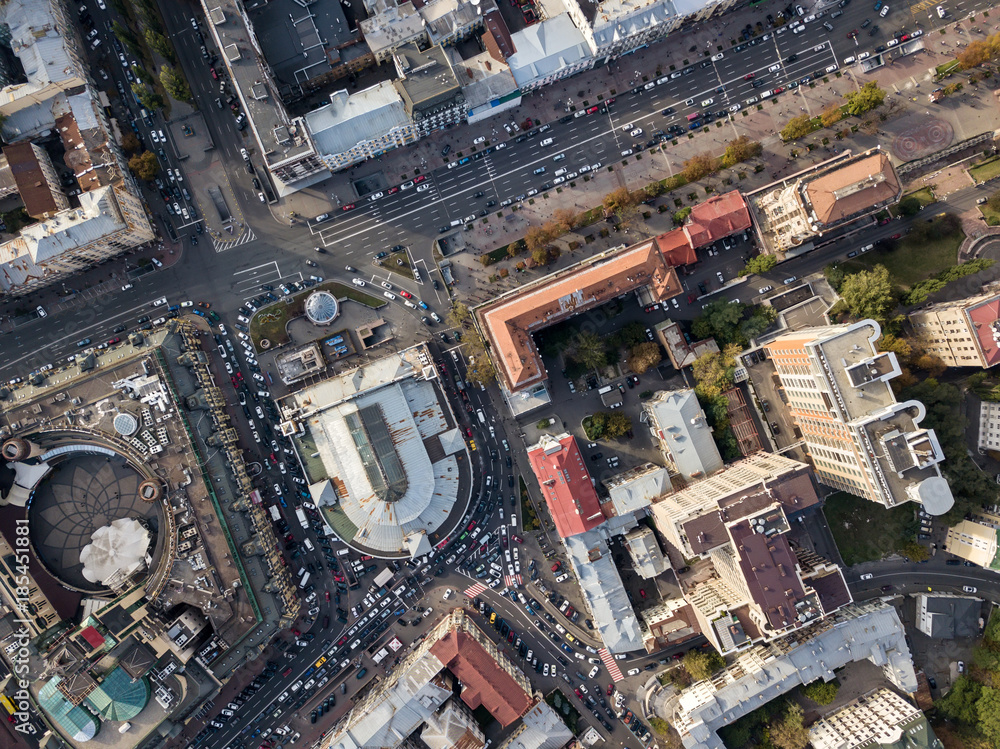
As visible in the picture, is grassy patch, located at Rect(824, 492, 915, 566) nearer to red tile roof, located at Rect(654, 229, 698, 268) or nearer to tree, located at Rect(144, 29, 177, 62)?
red tile roof, located at Rect(654, 229, 698, 268)

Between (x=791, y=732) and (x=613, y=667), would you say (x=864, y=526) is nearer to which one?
(x=791, y=732)

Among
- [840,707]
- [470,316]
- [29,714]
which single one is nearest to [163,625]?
[29,714]

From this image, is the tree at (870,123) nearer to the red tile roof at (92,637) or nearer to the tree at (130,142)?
the tree at (130,142)

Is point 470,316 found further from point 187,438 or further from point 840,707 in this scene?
point 840,707

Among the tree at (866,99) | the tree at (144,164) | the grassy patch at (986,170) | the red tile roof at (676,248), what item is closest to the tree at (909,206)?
the grassy patch at (986,170)

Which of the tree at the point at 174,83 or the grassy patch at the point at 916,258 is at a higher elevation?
the tree at the point at 174,83

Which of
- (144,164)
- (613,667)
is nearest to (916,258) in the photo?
(613,667)
